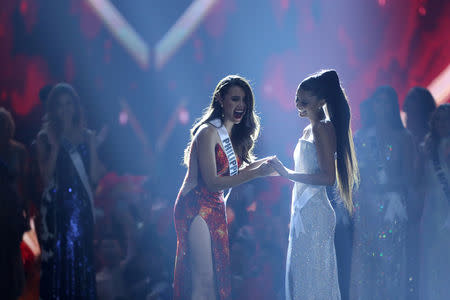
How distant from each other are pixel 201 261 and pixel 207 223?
0.67 ft

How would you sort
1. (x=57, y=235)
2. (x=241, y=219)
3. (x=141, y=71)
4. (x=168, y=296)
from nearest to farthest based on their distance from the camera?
(x=57, y=235)
(x=168, y=296)
(x=241, y=219)
(x=141, y=71)

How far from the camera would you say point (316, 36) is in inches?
191

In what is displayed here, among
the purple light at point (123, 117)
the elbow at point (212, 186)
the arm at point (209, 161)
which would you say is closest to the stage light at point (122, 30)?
the purple light at point (123, 117)

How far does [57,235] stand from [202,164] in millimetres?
1698

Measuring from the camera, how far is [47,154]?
386 centimetres

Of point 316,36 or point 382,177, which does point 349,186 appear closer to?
point 382,177

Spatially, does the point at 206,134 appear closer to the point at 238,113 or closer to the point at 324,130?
the point at 238,113

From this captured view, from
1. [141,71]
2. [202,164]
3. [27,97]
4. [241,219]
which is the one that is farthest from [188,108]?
[202,164]

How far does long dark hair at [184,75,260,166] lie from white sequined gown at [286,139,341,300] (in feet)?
1.20

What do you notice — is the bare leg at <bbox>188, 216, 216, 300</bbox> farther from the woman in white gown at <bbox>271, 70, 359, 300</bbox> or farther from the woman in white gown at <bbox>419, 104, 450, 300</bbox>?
the woman in white gown at <bbox>419, 104, 450, 300</bbox>

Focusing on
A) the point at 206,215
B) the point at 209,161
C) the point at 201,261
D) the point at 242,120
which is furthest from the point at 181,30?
the point at 201,261

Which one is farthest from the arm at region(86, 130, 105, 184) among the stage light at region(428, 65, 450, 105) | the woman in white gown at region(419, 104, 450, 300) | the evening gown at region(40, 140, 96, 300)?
the stage light at region(428, 65, 450, 105)

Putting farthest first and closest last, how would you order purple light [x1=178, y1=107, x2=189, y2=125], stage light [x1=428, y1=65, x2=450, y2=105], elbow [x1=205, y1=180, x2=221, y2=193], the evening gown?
stage light [x1=428, y1=65, x2=450, y2=105] → purple light [x1=178, y1=107, x2=189, y2=125] → the evening gown → elbow [x1=205, y1=180, x2=221, y2=193]

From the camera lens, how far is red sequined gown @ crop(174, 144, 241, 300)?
2.71 meters
